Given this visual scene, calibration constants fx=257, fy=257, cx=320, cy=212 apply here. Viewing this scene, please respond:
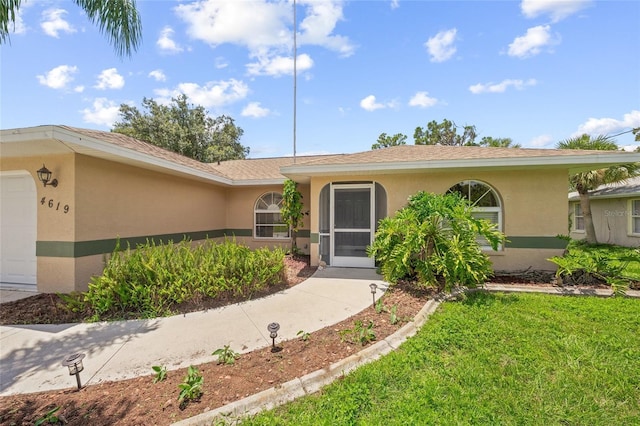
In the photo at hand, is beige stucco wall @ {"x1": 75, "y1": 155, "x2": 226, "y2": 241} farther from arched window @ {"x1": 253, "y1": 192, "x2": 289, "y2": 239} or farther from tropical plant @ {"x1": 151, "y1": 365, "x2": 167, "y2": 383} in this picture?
tropical plant @ {"x1": 151, "y1": 365, "x2": 167, "y2": 383}

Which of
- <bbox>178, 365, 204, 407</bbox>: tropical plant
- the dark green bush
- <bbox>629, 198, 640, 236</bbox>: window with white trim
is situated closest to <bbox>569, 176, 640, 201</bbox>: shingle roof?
<bbox>629, 198, 640, 236</bbox>: window with white trim

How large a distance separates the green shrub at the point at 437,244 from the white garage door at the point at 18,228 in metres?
7.93

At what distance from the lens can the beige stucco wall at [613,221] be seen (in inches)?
479

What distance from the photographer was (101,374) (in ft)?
9.71

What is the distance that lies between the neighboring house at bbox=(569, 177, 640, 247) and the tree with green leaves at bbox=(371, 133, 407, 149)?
19670 mm

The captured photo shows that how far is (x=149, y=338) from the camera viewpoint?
3803 millimetres

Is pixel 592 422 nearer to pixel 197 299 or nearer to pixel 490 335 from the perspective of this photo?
pixel 490 335

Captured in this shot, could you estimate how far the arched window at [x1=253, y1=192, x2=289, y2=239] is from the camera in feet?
35.6

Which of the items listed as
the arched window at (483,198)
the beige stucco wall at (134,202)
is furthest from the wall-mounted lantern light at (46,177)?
the arched window at (483,198)

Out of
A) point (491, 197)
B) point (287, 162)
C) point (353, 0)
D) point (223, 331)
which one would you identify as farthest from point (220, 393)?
point (287, 162)

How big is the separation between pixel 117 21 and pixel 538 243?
36.8ft

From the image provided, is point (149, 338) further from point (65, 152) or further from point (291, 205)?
point (291, 205)

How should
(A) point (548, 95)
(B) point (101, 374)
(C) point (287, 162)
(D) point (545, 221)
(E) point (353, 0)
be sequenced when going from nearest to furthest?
(B) point (101, 374) → (D) point (545, 221) → (E) point (353, 0) → (A) point (548, 95) → (C) point (287, 162)

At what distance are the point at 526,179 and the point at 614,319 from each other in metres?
3.95
